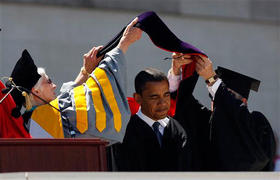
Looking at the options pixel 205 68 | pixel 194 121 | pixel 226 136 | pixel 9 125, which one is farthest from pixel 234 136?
pixel 9 125

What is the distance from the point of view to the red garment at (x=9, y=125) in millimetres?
5176

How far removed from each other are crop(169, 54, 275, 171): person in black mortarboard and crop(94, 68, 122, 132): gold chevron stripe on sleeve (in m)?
0.73

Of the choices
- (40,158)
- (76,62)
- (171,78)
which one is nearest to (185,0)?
(76,62)

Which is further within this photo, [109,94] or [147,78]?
[147,78]

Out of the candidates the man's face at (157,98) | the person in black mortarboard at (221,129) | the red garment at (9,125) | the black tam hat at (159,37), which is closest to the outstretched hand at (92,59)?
the black tam hat at (159,37)

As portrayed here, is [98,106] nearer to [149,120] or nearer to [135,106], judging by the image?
[149,120]

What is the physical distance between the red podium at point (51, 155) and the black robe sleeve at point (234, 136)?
1.31 meters

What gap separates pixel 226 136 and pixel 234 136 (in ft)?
0.18

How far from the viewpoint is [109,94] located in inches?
208

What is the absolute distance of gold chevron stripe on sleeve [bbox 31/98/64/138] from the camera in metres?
5.27

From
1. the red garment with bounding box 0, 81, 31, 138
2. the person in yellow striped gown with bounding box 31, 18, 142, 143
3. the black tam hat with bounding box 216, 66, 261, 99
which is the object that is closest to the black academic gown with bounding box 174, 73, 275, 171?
the black tam hat with bounding box 216, 66, 261, 99

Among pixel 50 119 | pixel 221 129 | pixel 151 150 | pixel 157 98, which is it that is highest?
pixel 157 98

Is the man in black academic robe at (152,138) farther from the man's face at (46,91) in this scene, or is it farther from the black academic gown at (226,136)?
the man's face at (46,91)

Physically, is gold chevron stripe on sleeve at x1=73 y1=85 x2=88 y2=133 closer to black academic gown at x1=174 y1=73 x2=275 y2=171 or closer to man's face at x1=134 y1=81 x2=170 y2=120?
man's face at x1=134 y1=81 x2=170 y2=120
